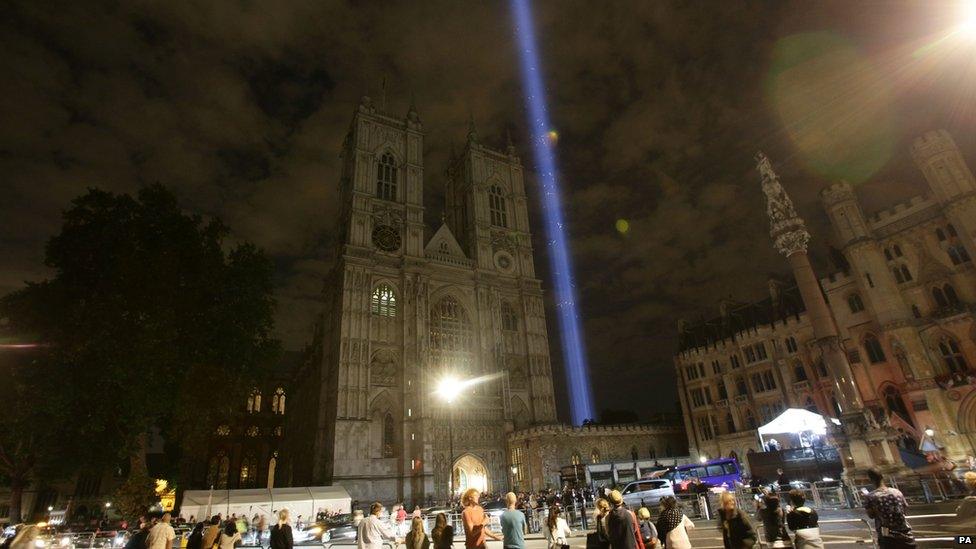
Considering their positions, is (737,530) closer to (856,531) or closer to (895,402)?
(856,531)

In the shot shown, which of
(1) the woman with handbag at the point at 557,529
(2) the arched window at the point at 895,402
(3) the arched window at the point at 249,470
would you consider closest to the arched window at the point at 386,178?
(3) the arched window at the point at 249,470

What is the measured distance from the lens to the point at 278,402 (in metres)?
66.9

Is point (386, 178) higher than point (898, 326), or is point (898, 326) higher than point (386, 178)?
point (386, 178)

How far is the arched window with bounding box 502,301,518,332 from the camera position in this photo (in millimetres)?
47906

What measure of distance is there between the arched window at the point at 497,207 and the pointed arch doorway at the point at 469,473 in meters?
24.4

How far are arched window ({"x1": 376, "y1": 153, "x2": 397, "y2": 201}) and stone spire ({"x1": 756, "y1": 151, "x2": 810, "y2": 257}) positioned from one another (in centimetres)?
3348

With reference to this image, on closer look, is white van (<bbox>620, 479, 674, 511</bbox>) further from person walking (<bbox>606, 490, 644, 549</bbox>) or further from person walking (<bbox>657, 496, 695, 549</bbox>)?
person walking (<bbox>606, 490, 644, 549</bbox>)


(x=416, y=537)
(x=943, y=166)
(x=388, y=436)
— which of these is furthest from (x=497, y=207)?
(x=416, y=537)

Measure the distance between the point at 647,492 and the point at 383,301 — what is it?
28885 mm

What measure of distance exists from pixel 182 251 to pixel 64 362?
7.17m

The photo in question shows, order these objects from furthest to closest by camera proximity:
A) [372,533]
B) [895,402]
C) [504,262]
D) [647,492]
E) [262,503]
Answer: [504,262] < [895,402] < [262,503] < [647,492] < [372,533]

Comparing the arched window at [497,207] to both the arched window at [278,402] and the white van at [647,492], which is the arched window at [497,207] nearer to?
the white van at [647,492]

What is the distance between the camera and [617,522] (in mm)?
6207

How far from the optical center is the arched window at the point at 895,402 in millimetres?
29266
